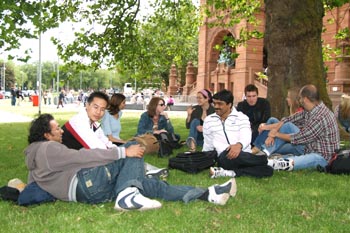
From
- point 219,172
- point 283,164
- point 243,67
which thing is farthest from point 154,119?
point 243,67

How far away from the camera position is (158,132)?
9.21 m

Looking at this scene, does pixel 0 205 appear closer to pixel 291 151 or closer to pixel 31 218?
pixel 31 218

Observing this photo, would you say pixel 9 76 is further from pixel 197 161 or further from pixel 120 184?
pixel 120 184

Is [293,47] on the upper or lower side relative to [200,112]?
upper

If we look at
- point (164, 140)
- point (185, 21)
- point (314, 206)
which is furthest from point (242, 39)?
point (314, 206)

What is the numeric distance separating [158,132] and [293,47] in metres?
4.50

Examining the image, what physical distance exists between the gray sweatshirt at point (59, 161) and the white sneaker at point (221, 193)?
46.0 inches

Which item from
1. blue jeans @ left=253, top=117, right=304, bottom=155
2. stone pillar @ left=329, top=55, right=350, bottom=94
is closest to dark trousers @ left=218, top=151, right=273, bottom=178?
blue jeans @ left=253, top=117, right=304, bottom=155

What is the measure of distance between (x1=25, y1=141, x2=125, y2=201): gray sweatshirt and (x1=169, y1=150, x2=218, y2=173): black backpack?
2.34m

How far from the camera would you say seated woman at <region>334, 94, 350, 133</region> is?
419 inches

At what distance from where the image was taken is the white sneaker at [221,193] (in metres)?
4.83

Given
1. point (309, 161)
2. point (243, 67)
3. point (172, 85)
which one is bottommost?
point (309, 161)

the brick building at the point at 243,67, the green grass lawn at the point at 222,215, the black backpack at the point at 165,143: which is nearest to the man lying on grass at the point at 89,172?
the green grass lawn at the point at 222,215

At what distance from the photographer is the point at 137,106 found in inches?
1519
